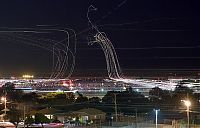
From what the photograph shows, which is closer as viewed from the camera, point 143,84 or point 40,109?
point 143,84

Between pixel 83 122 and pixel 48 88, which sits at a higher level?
pixel 48 88

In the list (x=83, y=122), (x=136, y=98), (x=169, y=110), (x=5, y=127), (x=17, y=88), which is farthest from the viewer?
(x=17, y=88)

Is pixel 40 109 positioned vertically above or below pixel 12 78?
below

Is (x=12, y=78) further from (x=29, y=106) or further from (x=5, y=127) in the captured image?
(x=5, y=127)

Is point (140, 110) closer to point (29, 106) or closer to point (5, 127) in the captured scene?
point (29, 106)

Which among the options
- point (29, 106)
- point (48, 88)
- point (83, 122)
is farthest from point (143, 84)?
point (48, 88)

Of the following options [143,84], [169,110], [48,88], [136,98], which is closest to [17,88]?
[48,88]

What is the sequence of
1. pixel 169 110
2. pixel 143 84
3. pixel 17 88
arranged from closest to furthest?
pixel 143 84, pixel 169 110, pixel 17 88

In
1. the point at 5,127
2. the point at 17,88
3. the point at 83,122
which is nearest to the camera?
the point at 5,127

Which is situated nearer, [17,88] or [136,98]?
[136,98]
